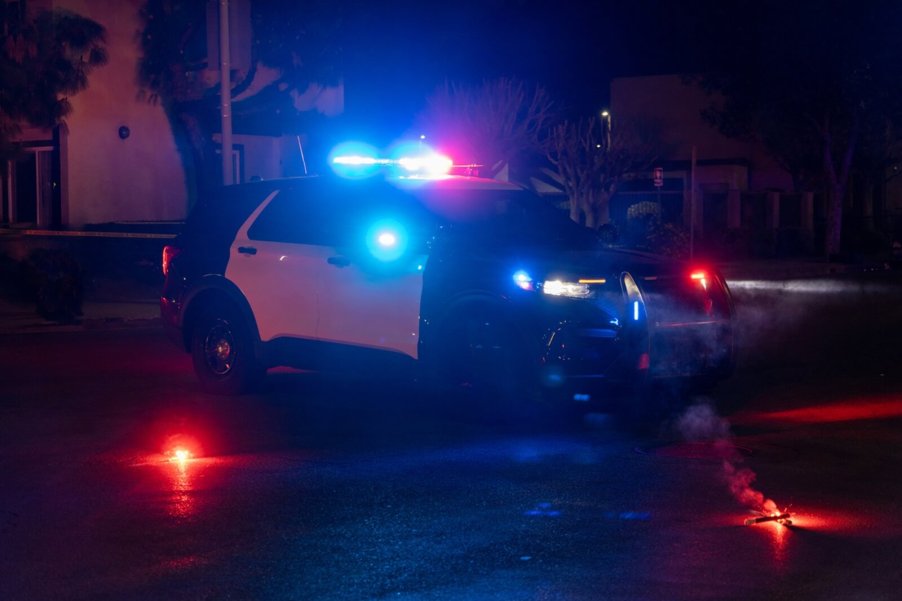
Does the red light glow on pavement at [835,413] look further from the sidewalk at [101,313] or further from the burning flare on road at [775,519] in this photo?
the sidewalk at [101,313]

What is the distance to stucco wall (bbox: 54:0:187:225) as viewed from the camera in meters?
30.3

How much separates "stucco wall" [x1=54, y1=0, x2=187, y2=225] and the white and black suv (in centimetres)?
1922

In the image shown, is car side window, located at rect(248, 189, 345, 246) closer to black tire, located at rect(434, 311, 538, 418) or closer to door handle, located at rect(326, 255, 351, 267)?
door handle, located at rect(326, 255, 351, 267)

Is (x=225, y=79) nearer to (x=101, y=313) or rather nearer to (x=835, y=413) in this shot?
(x=101, y=313)

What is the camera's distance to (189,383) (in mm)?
12422

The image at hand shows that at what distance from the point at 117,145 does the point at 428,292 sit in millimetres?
22375

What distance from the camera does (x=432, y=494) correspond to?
7656mm

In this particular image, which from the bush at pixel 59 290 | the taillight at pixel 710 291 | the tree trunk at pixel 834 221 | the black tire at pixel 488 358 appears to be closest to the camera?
the black tire at pixel 488 358

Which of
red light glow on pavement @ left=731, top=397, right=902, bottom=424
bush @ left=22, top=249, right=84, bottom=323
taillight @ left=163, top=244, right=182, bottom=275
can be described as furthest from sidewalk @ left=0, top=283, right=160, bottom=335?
red light glow on pavement @ left=731, top=397, right=902, bottom=424

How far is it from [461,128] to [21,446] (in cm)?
4117

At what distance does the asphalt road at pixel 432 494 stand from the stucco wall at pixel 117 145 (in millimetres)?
18613

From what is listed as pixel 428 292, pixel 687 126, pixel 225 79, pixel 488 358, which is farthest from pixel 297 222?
pixel 687 126

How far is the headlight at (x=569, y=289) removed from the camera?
962 centimetres

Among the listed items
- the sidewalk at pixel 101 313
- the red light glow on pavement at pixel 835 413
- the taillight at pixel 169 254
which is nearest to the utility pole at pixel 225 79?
the sidewalk at pixel 101 313
